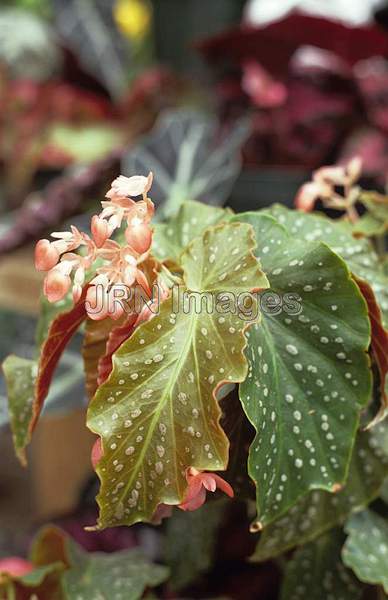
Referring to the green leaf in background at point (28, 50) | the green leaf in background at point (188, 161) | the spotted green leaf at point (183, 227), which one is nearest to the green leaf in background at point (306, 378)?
the spotted green leaf at point (183, 227)

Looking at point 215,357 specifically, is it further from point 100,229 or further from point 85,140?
point 85,140

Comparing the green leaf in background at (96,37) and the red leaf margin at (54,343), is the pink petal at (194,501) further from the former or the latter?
the green leaf in background at (96,37)

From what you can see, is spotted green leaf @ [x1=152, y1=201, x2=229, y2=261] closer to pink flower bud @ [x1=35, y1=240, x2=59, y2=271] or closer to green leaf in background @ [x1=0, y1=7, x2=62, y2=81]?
pink flower bud @ [x1=35, y1=240, x2=59, y2=271]

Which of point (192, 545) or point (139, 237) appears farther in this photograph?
point (192, 545)

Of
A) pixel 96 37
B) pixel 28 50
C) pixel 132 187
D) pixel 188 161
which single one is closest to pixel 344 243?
pixel 132 187

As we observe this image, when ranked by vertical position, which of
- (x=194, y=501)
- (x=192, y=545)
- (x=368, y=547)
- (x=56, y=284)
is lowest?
(x=192, y=545)

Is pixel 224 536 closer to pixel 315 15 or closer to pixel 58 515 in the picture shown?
pixel 58 515

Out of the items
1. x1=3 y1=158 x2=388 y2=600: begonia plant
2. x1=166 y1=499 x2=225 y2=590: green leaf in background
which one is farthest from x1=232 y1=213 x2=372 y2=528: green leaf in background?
x1=166 y1=499 x2=225 y2=590: green leaf in background

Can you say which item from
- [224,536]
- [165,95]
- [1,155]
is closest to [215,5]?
[165,95]
